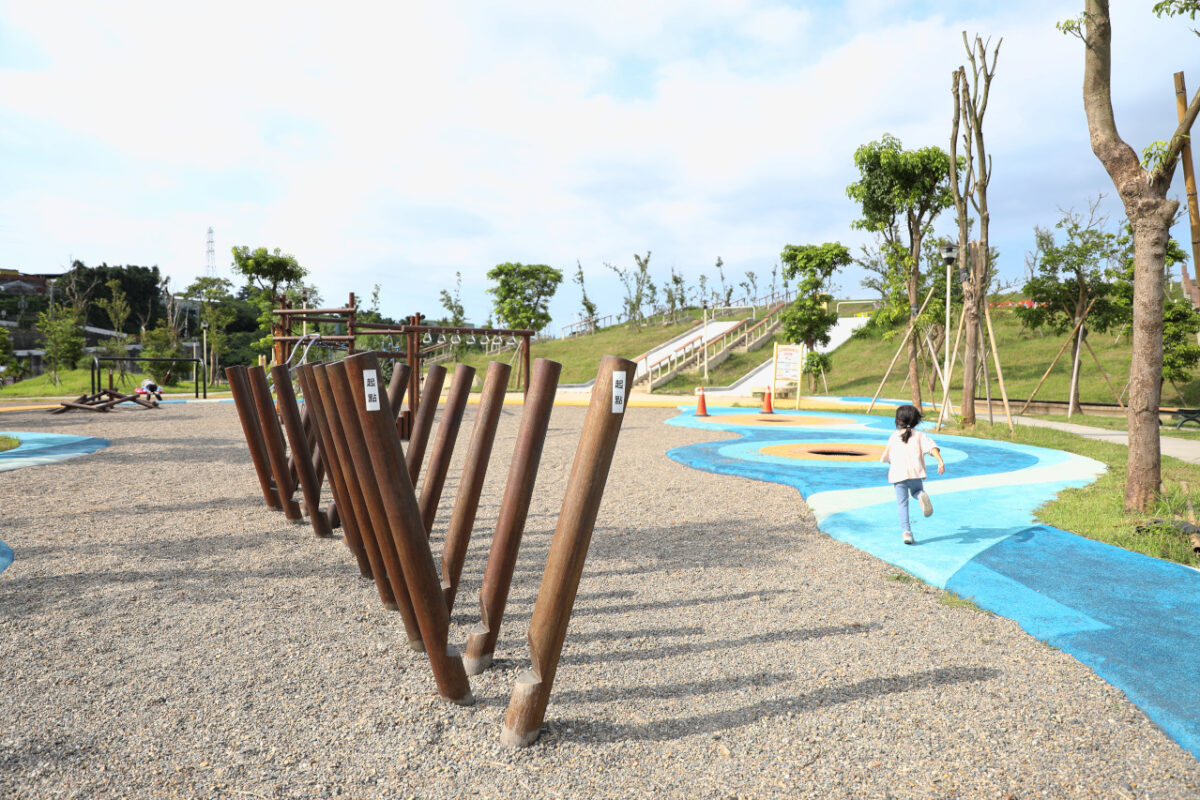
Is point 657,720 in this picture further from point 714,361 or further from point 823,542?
point 714,361

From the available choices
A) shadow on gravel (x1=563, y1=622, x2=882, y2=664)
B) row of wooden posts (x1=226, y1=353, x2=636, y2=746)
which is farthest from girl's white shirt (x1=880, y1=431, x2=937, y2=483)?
row of wooden posts (x1=226, y1=353, x2=636, y2=746)

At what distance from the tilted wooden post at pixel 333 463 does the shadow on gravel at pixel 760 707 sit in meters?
2.14

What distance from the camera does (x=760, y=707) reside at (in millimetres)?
3217

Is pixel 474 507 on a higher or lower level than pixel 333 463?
lower

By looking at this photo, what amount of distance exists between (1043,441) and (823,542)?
374 inches

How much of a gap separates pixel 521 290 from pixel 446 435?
47.6 m

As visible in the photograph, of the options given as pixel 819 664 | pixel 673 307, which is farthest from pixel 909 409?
pixel 673 307

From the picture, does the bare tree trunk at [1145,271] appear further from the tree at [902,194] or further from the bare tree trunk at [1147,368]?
the tree at [902,194]

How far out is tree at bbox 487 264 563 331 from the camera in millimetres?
50375

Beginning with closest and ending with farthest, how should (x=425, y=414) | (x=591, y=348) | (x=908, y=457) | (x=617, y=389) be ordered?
(x=617, y=389) < (x=425, y=414) < (x=908, y=457) < (x=591, y=348)

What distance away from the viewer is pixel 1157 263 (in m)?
6.56

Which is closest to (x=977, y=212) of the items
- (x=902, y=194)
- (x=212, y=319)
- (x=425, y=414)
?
(x=902, y=194)

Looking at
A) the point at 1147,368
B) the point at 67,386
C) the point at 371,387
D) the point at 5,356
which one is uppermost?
the point at 5,356

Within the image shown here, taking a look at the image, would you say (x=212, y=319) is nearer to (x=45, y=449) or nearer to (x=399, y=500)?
(x=45, y=449)
